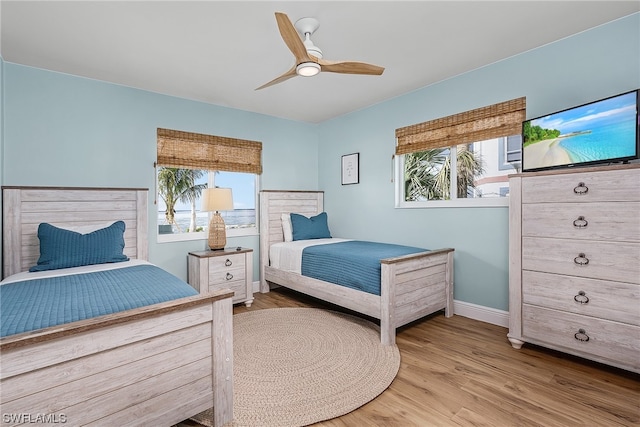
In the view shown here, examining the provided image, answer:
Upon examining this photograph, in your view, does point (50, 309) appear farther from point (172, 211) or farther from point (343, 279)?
point (172, 211)

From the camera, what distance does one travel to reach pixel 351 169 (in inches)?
174

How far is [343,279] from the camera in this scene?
2.98 m

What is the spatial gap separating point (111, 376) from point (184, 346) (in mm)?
301

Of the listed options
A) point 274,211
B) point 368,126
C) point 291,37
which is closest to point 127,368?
point 291,37

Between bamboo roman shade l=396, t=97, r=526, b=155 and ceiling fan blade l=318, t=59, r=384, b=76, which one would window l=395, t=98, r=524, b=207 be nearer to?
bamboo roman shade l=396, t=97, r=526, b=155

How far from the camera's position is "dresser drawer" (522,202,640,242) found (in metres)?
1.96

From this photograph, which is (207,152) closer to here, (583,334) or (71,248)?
(71,248)

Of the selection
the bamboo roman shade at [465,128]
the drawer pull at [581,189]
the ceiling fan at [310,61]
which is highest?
the ceiling fan at [310,61]

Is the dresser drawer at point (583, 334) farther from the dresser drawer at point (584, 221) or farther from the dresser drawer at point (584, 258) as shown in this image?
the dresser drawer at point (584, 221)

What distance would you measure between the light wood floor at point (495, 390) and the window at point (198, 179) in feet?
8.28

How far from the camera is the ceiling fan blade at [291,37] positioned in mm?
1742

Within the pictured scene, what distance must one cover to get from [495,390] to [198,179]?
11.8 ft

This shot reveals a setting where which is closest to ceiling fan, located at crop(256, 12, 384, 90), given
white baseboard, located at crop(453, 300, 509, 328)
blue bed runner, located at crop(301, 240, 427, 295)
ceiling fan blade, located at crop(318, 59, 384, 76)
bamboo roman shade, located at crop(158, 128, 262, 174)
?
ceiling fan blade, located at crop(318, 59, 384, 76)

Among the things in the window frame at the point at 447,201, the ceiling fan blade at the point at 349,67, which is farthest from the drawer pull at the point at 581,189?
the ceiling fan blade at the point at 349,67
